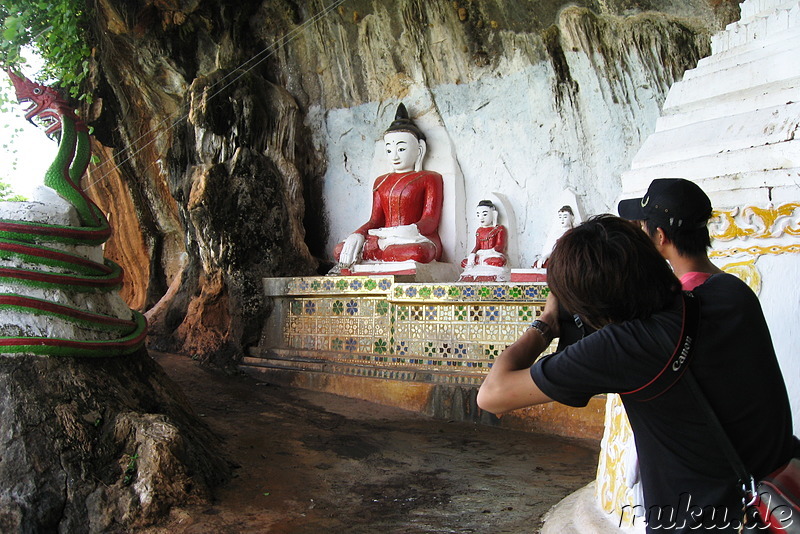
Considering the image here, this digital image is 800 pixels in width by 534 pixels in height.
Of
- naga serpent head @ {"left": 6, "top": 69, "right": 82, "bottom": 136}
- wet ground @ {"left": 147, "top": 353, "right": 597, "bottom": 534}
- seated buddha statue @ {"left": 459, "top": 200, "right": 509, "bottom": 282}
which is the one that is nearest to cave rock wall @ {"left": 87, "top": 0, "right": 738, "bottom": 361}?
seated buddha statue @ {"left": 459, "top": 200, "right": 509, "bottom": 282}

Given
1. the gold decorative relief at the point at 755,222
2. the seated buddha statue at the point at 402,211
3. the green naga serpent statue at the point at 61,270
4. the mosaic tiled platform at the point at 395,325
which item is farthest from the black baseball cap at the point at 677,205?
the seated buddha statue at the point at 402,211

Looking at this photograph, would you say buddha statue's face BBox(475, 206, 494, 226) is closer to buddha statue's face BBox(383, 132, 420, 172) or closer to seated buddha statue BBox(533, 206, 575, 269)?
seated buddha statue BBox(533, 206, 575, 269)

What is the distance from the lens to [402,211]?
7.43 metres

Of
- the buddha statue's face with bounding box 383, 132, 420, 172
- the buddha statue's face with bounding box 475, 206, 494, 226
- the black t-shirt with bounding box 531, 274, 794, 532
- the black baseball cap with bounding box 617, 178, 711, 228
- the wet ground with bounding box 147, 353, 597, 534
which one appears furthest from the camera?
the buddha statue's face with bounding box 383, 132, 420, 172

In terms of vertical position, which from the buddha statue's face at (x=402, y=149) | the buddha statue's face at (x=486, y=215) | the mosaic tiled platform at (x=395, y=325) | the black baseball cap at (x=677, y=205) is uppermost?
the buddha statue's face at (x=402, y=149)

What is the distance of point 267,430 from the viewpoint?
14.6 feet

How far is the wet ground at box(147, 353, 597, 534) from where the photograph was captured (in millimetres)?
2857

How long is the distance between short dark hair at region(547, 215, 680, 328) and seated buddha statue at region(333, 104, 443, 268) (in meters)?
5.71

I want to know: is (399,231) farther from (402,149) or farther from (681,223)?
(681,223)

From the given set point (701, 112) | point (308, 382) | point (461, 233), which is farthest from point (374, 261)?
point (701, 112)

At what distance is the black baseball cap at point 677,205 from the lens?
137 centimetres

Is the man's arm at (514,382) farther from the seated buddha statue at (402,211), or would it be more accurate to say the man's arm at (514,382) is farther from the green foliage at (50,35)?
the green foliage at (50,35)

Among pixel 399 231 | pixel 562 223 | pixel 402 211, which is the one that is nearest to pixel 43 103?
pixel 399 231

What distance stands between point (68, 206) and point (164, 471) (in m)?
1.39
